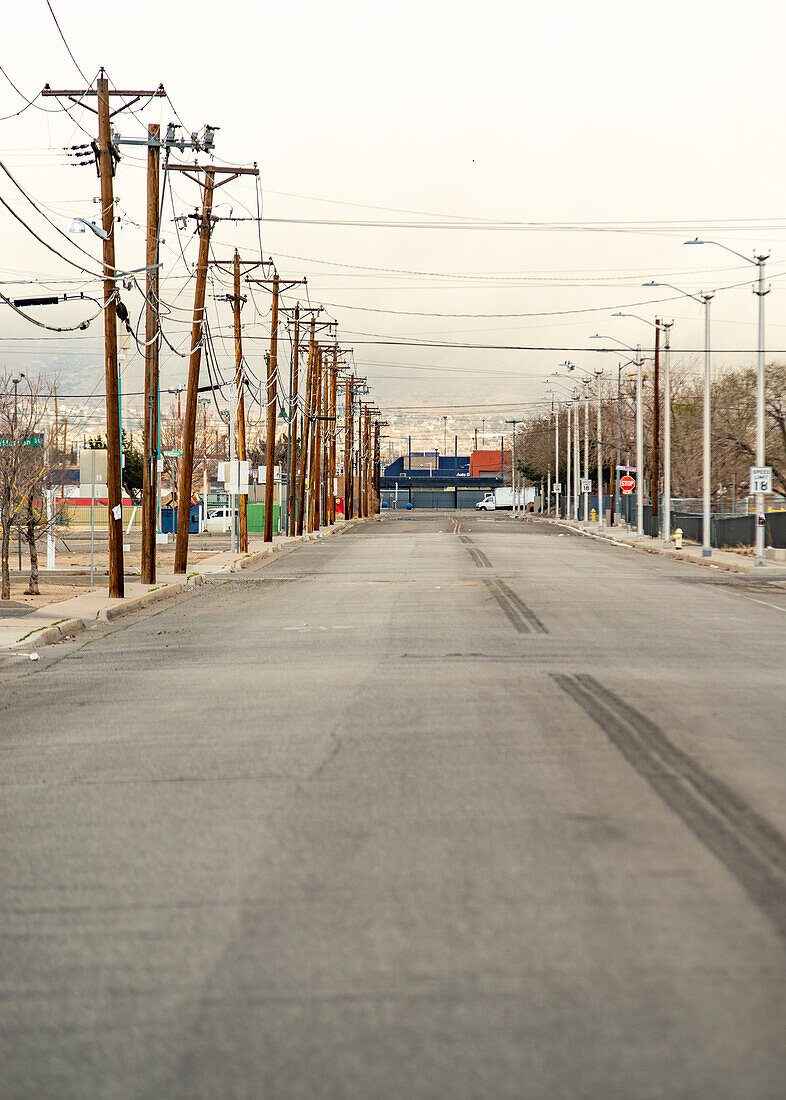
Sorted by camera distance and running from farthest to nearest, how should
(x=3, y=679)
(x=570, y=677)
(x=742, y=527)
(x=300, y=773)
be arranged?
(x=742, y=527)
(x=3, y=679)
(x=570, y=677)
(x=300, y=773)

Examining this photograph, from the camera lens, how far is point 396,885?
19.8ft

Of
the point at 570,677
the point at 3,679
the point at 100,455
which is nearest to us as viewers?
the point at 570,677

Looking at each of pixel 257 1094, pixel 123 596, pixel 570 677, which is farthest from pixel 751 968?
pixel 123 596

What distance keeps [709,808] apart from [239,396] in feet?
134

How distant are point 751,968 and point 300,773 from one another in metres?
4.27

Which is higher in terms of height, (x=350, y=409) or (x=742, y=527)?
(x=350, y=409)

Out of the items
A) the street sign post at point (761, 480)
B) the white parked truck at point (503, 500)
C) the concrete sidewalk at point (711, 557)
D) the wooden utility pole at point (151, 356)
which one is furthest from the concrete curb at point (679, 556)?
the white parked truck at point (503, 500)

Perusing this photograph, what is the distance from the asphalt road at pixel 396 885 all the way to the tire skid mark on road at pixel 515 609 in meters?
4.78

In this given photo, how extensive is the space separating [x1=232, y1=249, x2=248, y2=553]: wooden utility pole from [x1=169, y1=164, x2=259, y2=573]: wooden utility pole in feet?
31.3

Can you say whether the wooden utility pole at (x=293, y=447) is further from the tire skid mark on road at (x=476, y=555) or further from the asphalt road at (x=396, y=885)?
the asphalt road at (x=396, y=885)

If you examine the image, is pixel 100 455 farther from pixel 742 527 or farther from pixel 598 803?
pixel 598 803

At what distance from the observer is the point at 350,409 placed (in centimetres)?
10569

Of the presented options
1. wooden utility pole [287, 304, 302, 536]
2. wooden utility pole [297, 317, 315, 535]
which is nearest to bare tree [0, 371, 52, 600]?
wooden utility pole [287, 304, 302, 536]

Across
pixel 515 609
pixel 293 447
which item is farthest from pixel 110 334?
pixel 293 447
